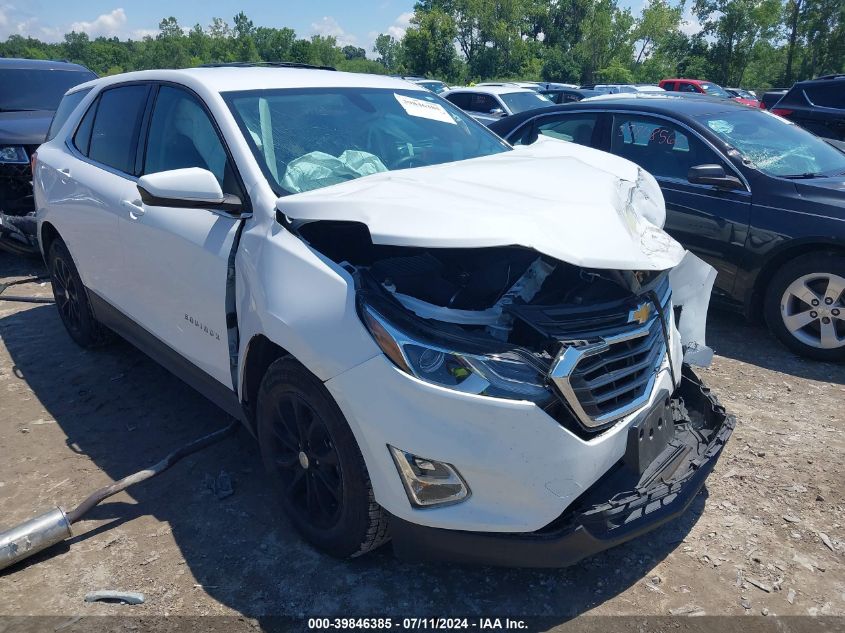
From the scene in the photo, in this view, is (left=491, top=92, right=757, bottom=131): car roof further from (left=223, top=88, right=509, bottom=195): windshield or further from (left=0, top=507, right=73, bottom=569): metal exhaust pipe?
(left=0, top=507, right=73, bottom=569): metal exhaust pipe

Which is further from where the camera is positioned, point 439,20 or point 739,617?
point 439,20

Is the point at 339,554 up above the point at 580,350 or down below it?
below

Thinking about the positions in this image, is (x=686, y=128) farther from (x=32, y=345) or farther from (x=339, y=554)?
(x=32, y=345)

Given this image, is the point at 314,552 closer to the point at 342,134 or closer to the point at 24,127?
the point at 342,134

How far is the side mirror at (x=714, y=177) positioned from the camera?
4629 mm

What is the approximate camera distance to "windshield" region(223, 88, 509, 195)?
2918mm

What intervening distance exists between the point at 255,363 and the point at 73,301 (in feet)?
8.59

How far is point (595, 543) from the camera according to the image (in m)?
2.13

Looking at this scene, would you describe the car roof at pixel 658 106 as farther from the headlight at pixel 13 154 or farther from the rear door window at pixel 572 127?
the headlight at pixel 13 154

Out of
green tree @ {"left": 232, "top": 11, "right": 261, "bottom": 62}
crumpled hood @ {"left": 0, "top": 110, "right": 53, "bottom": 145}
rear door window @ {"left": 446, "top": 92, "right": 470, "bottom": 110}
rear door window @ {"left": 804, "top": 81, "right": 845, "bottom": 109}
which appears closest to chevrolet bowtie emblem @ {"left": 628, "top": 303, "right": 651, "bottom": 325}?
crumpled hood @ {"left": 0, "top": 110, "right": 53, "bottom": 145}

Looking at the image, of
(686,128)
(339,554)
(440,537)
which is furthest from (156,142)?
(686,128)

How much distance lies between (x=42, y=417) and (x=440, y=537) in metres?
2.88

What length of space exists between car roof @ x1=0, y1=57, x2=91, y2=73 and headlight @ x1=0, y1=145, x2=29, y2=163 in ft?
7.06

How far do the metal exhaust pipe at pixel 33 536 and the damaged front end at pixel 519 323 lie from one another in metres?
1.57
